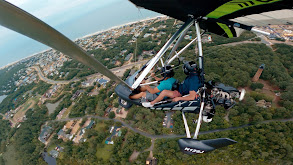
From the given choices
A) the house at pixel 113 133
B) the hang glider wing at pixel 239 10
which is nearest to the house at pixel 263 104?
the hang glider wing at pixel 239 10

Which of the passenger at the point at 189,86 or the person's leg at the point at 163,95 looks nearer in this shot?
the passenger at the point at 189,86

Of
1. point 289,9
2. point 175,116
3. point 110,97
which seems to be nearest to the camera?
point 289,9

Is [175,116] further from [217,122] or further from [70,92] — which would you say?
[70,92]

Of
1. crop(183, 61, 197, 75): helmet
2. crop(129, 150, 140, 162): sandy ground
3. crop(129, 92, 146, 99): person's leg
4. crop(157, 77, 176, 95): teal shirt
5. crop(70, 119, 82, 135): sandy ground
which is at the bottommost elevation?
crop(129, 150, 140, 162): sandy ground

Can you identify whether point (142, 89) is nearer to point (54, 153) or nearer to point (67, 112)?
point (54, 153)

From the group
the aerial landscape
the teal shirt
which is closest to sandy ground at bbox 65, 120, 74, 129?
the aerial landscape

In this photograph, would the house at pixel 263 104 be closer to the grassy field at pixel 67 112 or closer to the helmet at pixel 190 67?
the helmet at pixel 190 67

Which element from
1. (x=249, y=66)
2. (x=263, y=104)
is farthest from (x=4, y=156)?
(x=249, y=66)

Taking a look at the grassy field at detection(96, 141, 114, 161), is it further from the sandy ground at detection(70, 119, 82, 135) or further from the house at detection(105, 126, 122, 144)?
the sandy ground at detection(70, 119, 82, 135)
